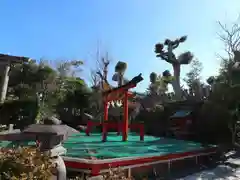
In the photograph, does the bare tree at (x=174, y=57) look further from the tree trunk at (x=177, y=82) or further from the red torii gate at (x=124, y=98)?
the red torii gate at (x=124, y=98)

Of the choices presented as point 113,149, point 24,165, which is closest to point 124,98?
point 113,149

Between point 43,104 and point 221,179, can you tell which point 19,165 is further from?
point 43,104

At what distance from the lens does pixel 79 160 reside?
16.5ft

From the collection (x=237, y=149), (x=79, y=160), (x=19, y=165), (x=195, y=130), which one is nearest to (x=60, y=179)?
(x=19, y=165)

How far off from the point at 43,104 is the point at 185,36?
61.5 feet

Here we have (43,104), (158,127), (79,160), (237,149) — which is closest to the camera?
(79,160)

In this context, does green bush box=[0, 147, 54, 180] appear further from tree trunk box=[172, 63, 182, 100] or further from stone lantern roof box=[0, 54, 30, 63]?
tree trunk box=[172, 63, 182, 100]

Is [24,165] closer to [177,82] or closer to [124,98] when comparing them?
[124,98]

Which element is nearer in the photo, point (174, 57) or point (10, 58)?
point (10, 58)

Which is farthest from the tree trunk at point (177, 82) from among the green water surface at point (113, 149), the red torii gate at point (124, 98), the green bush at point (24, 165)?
the green bush at point (24, 165)

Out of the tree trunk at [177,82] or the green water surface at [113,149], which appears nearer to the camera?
the green water surface at [113,149]

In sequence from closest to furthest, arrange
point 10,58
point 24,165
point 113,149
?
point 24,165 < point 113,149 < point 10,58

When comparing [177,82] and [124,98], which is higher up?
[177,82]

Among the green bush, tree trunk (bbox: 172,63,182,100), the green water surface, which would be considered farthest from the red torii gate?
tree trunk (bbox: 172,63,182,100)
